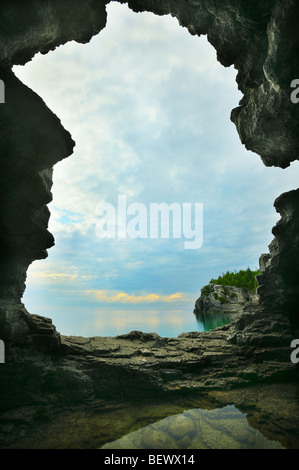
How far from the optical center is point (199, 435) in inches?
298

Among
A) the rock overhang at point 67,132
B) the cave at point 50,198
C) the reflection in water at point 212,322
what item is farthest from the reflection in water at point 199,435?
the reflection in water at point 212,322

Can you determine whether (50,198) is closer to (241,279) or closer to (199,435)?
(199,435)

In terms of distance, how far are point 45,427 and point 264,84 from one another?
17028 mm

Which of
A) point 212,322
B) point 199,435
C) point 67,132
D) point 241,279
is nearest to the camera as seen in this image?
point 199,435

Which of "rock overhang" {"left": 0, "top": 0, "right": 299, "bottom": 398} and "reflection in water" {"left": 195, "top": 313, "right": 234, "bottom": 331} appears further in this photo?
"reflection in water" {"left": 195, "top": 313, "right": 234, "bottom": 331}

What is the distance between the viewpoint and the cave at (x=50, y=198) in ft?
27.3

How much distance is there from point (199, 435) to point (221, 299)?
79858 millimetres

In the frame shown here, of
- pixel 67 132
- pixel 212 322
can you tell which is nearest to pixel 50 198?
pixel 67 132

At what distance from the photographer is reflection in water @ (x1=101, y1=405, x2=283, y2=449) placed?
7051 millimetres

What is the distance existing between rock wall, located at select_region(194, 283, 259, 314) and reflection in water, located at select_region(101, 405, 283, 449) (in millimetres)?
77380

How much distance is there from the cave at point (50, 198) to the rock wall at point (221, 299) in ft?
238

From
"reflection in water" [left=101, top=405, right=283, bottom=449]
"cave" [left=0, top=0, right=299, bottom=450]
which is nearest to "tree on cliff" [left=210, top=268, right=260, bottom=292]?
"cave" [left=0, top=0, right=299, bottom=450]

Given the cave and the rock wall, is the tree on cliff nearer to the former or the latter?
the rock wall

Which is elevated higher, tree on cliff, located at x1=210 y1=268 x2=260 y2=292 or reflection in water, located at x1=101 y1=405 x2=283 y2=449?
tree on cliff, located at x1=210 y1=268 x2=260 y2=292
